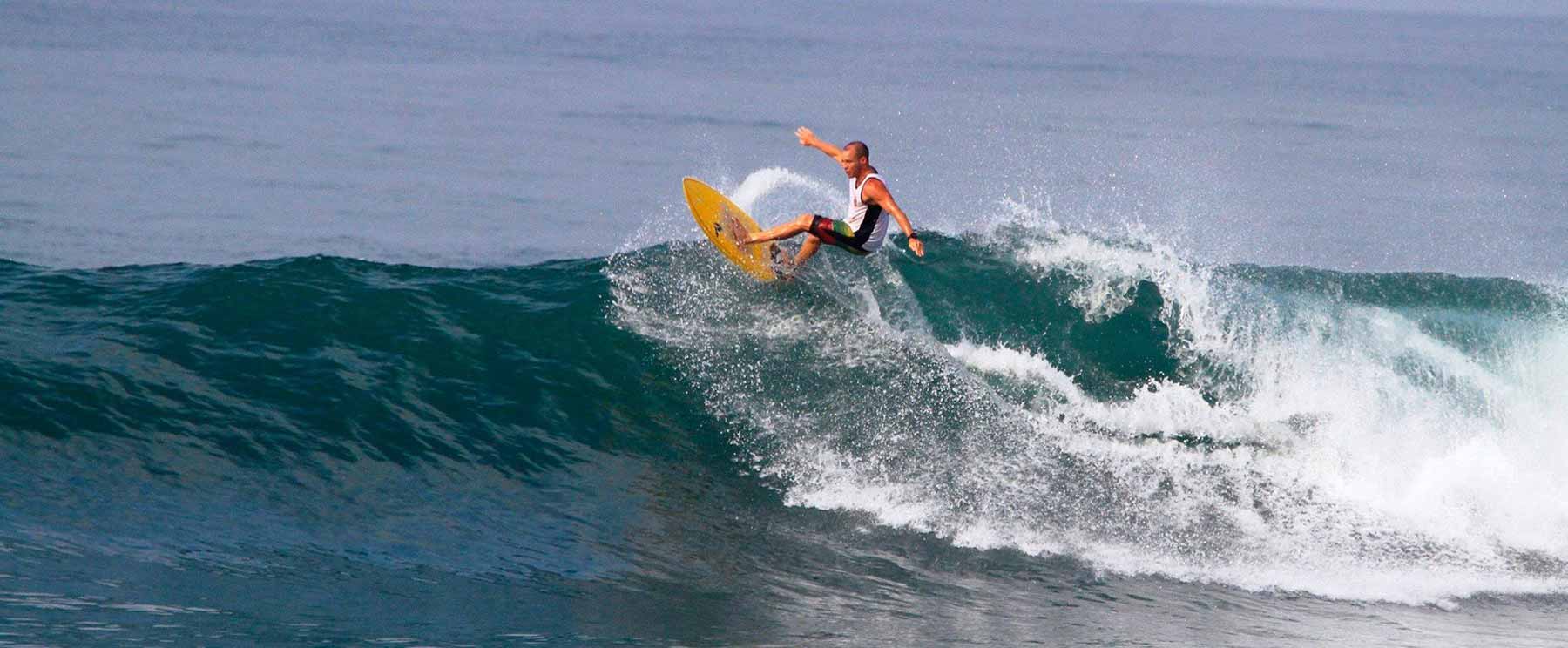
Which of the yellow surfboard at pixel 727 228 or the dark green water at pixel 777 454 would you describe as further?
the yellow surfboard at pixel 727 228

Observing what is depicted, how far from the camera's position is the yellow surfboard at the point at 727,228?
11.4 m

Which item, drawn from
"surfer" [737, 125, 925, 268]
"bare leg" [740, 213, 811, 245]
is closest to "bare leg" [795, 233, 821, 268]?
"surfer" [737, 125, 925, 268]

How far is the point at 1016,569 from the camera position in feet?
26.5

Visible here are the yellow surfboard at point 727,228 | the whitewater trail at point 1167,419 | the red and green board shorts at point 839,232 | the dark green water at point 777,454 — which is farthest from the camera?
the yellow surfboard at point 727,228

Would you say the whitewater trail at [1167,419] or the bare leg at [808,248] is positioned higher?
the bare leg at [808,248]

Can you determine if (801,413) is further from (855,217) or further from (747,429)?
(855,217)

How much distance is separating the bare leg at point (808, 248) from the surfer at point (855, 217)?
0.38 ft

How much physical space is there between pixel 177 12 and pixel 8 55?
2846cm

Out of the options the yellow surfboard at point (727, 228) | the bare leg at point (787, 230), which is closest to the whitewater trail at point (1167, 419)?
the yellow surfboard at point (727, 228)

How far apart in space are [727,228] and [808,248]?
2.28ft

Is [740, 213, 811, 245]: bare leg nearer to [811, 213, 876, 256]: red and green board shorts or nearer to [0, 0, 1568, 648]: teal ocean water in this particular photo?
[811, 213, 876, 256]: red and green board shorts

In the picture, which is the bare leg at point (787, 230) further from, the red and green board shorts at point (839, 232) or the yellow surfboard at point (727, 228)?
the yellow surfboard at point (727, 228)

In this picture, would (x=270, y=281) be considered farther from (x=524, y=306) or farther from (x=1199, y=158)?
(x=1199, y=158)

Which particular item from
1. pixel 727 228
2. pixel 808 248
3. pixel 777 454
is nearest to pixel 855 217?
pixel 808 248
